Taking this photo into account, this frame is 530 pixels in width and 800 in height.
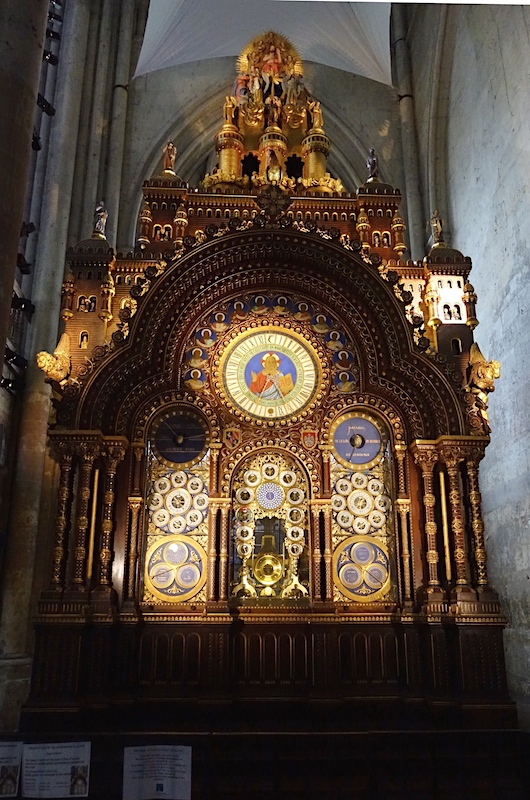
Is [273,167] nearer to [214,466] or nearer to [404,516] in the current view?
[214,466]

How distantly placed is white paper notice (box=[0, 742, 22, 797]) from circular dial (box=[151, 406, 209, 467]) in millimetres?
3476

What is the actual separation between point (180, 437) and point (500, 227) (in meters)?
7.12

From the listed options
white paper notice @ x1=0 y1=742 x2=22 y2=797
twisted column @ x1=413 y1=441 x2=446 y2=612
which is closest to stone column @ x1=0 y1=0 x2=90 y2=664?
white paper notice @ x1=0 y1=742 x2=22 y2=797

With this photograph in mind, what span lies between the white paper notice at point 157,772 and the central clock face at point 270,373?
3985 millimetres

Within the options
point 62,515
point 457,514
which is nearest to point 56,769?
point 62,515

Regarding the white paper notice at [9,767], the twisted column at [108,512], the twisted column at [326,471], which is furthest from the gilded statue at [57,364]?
the white paper notice at [9,767]

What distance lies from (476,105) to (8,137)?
10709 millimetres

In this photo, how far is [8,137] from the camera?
17.0 ft

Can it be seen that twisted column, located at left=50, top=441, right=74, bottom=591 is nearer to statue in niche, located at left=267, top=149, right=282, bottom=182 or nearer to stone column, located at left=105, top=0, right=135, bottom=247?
statue in niche, located at left=267, top=149, right=282, bottom=182

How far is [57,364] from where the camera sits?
7844mm

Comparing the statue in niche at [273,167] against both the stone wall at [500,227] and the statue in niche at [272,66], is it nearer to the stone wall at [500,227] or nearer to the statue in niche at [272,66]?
the statue in niche at [272,66]

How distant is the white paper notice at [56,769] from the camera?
587 centimetres

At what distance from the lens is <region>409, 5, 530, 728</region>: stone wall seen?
10328 millimetres

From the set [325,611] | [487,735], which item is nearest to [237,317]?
[325,611]
